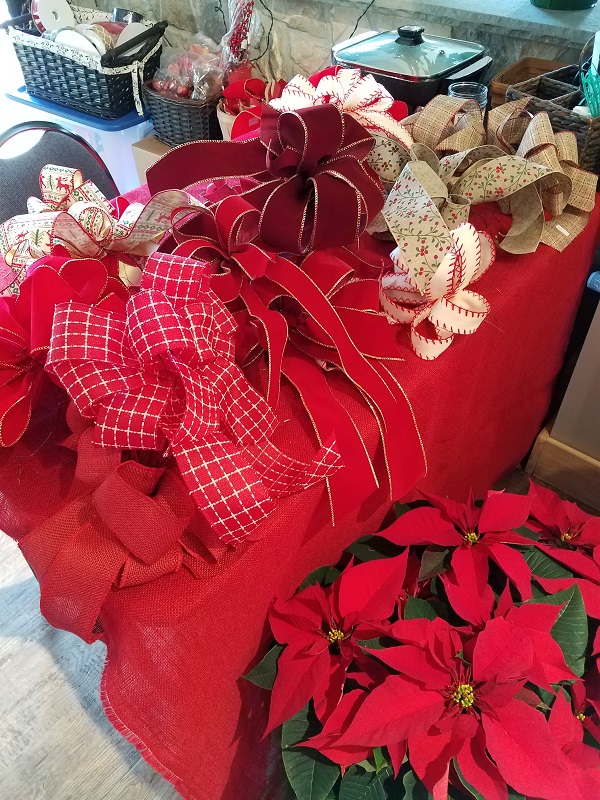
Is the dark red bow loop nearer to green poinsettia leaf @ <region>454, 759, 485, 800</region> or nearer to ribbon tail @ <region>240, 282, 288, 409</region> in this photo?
ribbon tail @ <region>240, 282, 288, 409</region>

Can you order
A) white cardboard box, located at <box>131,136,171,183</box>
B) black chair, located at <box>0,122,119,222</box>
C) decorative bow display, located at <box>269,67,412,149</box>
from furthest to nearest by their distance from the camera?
white cardboard box, located at <box>131,136,171,183</box> → black chair, located at <box>0,122,119,222</box> → decorative bow display, located at <box>269,67,412,149</box>

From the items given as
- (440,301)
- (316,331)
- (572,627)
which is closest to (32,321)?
(316,331)

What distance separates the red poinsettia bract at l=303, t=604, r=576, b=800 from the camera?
0.58 m

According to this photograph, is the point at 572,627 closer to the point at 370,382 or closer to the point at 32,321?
the point at 370,382

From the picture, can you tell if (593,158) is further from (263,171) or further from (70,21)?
(70,21)

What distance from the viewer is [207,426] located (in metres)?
0.51

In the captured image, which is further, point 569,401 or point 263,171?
point 569,401

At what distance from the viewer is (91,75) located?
1.71 metres

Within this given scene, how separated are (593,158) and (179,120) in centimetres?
118

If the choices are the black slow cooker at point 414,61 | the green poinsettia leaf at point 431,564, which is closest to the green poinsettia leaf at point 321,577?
the green poinsettia leaf at point 431,564

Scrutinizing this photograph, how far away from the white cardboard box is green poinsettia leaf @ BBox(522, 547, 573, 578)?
1.50m

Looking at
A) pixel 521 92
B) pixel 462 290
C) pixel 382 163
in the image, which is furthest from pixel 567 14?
pixel 462 290

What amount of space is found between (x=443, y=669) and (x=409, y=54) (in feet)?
3.72

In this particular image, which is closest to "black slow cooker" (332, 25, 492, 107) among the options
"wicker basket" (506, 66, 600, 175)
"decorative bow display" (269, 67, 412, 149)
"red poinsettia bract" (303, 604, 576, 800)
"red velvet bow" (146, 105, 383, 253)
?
"wicker basket" (506, 66, 600, 175)
